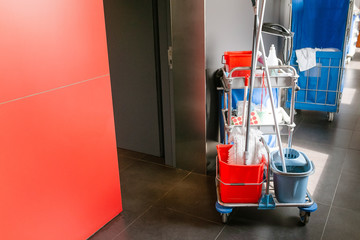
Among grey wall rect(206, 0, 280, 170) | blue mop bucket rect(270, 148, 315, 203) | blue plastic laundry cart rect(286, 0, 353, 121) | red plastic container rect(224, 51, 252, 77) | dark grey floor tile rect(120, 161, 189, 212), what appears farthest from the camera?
blue plastic laundry cart rect(286, 0, 353, 121)

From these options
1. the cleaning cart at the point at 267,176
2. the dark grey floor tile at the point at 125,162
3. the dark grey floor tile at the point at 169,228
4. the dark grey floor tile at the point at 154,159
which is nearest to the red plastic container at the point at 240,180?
the cleaning cart at the point at 267,176

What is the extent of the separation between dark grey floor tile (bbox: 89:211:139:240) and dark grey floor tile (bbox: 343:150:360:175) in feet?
6.15

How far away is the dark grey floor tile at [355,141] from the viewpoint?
Result: 12.0 feet

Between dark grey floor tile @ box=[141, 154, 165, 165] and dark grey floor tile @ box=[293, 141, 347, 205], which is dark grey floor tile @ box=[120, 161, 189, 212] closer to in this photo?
dark grey floor tile @ box=[141, 154, 165, 165]

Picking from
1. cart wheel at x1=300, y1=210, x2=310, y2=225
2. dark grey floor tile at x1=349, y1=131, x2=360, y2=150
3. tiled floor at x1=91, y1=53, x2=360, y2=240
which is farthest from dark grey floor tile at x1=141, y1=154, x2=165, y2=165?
dark grey floor tile at x1=349, y1=131, x2=360, y2=150

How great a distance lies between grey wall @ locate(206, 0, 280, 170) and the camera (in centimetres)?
295

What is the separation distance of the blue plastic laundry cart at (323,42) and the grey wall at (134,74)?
1.95 m

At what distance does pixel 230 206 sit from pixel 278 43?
2.76 m

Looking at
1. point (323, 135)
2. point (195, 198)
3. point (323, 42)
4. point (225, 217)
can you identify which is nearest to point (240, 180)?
point (225, 217)

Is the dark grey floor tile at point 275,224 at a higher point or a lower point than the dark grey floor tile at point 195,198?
lower

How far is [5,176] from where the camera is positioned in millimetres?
1822

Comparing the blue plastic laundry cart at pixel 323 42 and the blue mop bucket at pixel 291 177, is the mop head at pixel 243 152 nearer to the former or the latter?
the blue mop bucket at pixel 291 177

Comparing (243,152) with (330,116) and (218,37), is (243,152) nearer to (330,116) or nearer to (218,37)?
(218,37)

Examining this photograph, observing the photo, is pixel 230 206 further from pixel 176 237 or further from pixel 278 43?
pixel 278 43
